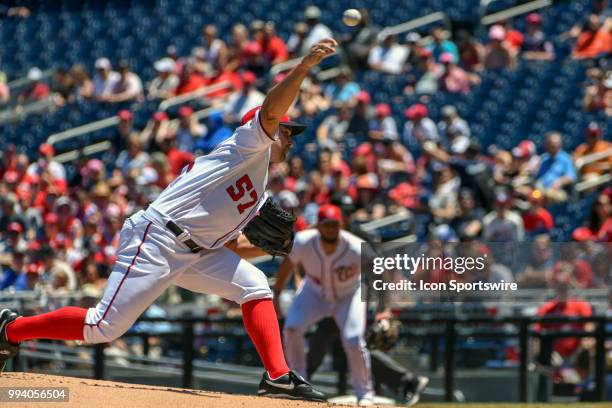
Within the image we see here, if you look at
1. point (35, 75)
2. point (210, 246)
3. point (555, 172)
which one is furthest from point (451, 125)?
point (210, 246)

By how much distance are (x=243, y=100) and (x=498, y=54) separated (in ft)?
9.94

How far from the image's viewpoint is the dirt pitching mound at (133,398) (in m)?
5.99

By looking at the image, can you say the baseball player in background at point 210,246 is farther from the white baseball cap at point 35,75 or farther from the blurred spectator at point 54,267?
the white baseball cap at point 35,75

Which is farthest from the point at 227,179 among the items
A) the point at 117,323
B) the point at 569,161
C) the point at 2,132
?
the point at 2,132

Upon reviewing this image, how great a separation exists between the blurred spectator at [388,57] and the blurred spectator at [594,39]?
2089mm

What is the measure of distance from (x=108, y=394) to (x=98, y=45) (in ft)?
42.9

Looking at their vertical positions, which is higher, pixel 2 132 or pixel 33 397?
pixel 2 132

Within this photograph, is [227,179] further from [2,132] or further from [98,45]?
[98,45]

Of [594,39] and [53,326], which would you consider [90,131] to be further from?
[53,326]

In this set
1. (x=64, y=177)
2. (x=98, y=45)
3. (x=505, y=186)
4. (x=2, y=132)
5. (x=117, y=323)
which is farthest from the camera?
(x=98, y=45)

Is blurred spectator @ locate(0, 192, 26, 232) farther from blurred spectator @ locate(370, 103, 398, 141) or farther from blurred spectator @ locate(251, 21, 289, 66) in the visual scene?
blurred spectator @ locate(251, 21, 289, 66)

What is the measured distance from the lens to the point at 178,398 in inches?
243

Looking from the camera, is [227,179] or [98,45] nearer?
[227,179]

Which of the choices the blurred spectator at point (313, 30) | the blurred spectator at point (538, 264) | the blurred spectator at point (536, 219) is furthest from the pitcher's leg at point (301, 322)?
the blurred spectator at point (313, 30)
